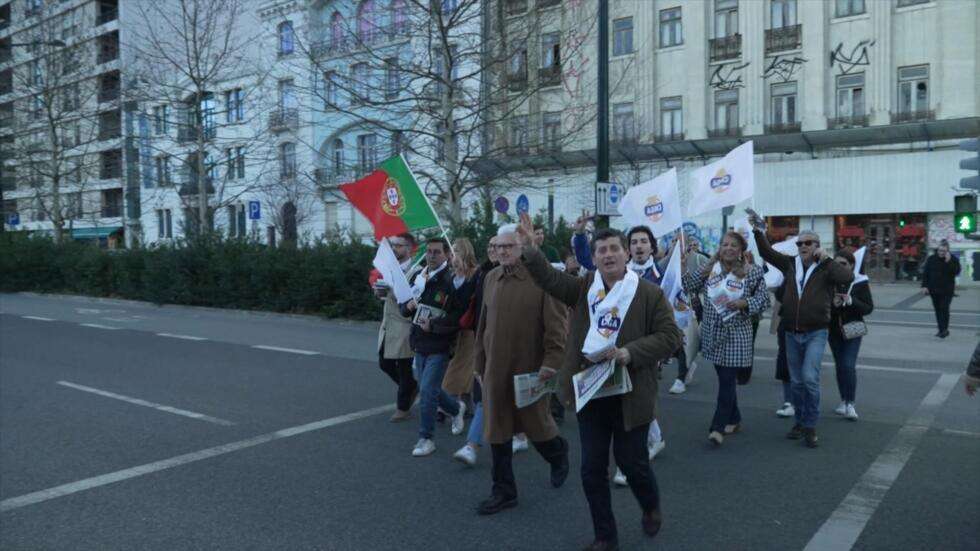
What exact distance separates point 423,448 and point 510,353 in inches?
70.7

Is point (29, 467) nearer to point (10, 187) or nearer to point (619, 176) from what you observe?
point (619, 176)

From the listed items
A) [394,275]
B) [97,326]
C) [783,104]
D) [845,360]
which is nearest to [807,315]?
[845,360]

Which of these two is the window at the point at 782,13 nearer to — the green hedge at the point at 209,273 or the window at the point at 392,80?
the window at the point at 392,80

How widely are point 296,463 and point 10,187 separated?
122 ft

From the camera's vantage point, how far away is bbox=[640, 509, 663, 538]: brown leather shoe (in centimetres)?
455

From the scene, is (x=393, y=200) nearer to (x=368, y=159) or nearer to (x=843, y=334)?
(x=843, y=334)

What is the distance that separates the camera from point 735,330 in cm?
646

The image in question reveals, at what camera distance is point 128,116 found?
29391 mm

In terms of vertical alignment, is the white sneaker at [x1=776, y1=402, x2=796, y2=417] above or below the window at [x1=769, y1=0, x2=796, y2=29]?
below

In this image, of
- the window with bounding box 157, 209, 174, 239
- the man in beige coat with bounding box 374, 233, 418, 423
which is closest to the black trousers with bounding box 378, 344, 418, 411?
the man in beige coat with bounding box 374, 233, 418, 423

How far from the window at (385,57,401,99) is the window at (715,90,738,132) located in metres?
17.0

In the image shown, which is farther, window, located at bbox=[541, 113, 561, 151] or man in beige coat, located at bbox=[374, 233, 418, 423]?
window, located at bbox=[541, 113, 561, 151]

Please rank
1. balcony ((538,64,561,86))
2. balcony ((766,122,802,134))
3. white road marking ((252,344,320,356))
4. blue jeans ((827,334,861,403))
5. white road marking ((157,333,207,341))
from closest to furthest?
blue jeans ((827,334,861,403)) → white road marking ((252,344,320,356)) → white road marking ((157,333,207,341)) → balcony ((538,64,561,86)) → balcony ((766,122,802,134))

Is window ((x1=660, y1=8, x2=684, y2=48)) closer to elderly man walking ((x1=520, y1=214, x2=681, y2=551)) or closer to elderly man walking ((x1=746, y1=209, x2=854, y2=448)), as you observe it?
Result: elderly man walking ((x1=746, y1=209, x2=854, y2=448))
